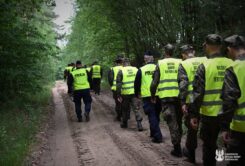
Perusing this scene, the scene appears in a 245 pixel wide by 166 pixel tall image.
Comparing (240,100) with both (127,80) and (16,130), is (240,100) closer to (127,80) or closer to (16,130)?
(127,80)

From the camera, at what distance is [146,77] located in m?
10.8

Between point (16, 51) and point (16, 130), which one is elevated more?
point (16, 51)

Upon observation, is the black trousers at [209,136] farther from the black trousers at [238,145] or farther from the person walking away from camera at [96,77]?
the person walking away from camera at [96,77]

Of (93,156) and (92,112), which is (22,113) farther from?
(93,156)

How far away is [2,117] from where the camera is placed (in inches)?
549

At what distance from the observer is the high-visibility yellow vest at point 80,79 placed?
15.1m

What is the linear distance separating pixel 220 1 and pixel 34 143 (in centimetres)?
664

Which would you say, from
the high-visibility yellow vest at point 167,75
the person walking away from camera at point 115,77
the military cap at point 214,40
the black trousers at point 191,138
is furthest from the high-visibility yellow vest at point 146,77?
the military cap at point 214,40

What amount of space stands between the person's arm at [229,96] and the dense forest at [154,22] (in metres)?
5.05

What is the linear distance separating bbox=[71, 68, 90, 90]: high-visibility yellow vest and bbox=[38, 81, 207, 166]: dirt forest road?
4.65 feet

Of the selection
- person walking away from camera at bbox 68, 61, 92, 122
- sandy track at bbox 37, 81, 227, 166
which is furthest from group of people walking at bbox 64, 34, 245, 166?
person walking away from camera at bbox 68, 61, 92, 122

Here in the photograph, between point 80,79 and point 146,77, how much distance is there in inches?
196

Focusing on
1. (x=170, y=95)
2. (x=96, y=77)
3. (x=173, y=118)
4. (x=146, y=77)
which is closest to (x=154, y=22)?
(x=96, y=77)

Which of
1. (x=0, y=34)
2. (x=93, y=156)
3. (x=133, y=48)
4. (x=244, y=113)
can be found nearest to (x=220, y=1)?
(x=93, y=156)
